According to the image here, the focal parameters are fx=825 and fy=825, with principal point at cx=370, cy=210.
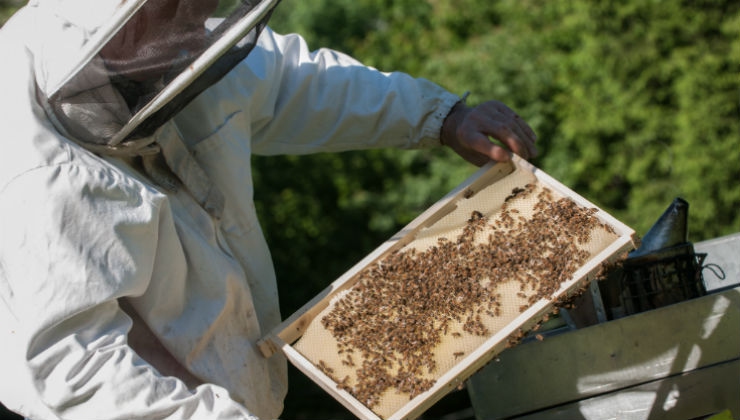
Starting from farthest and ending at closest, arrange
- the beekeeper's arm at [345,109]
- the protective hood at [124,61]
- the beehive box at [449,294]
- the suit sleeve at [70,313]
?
the beekeeper's arm at [345,109]
the beehive box at [449,294]
the protective hood at [124,61]
the suit sleeve at [70,313]

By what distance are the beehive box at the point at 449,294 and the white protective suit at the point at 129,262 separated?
0.77 feet

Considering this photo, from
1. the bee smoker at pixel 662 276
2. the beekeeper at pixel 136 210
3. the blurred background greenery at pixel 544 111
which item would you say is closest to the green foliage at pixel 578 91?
the blurred background greenery at pixel 544 111

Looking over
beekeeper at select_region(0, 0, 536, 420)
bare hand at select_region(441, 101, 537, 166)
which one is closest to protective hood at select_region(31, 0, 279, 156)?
beekeeper at select_region(0, 0, 536, 420)

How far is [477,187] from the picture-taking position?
10.1 feet

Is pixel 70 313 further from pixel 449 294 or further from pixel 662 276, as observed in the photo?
pixel 662 276

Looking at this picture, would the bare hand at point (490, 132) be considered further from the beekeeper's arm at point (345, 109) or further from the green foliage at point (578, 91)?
the green foliage at point (578, 91)

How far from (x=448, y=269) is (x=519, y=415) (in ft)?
2.28

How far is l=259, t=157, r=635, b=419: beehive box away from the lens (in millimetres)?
2584

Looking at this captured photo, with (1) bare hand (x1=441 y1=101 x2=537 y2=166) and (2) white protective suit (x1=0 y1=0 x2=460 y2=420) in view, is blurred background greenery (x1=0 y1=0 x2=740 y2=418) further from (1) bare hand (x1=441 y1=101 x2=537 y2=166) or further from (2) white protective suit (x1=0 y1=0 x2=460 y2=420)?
(2) white protective suit (x1=0 y1=0 x2=460 y2=420)

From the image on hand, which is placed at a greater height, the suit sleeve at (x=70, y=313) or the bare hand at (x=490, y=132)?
the suit sleeve at (x=70, y=313)

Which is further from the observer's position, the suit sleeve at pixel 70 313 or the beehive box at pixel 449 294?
the beehive box at pixel 449 294

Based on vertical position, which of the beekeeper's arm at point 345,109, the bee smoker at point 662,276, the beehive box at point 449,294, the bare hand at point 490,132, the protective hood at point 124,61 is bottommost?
the bee smoker at point 662,276

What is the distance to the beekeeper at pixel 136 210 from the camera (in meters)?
2.04

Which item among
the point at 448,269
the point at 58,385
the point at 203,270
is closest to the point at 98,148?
the point at 203,270
